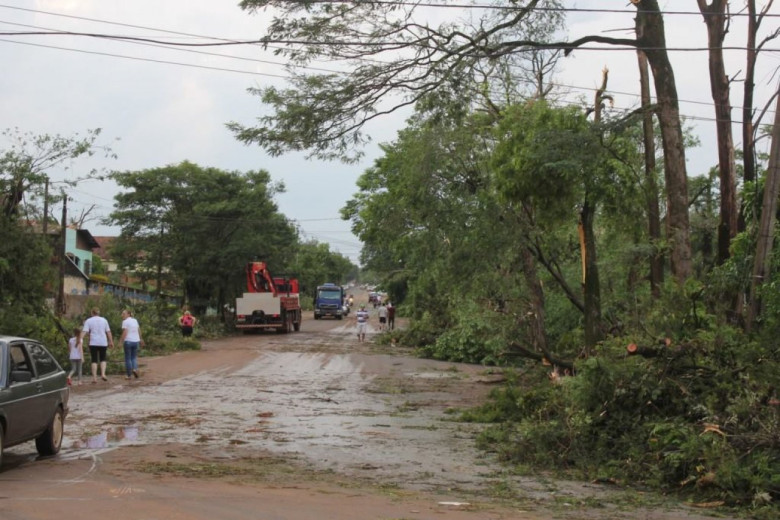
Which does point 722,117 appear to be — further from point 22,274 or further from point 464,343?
point 22,274

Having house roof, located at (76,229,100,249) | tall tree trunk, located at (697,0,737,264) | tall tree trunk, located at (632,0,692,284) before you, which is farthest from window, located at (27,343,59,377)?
house roof, located at (76,229,100,249)

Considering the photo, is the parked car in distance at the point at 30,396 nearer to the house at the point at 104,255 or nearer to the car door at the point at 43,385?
the car door at the point at 43,385

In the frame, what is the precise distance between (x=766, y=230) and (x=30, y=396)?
33.1 feet

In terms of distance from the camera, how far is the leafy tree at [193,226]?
45.0m

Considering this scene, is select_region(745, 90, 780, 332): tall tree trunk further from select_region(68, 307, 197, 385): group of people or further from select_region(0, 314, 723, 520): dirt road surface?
select_region(68, 307, 197, 385): group of people

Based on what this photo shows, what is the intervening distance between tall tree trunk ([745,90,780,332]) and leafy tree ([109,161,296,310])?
3532 cm

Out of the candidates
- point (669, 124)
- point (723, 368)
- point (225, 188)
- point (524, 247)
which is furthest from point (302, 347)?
point (723, 368)

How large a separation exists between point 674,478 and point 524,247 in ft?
31.0

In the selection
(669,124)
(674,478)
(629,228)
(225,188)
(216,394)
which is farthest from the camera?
(225,188)

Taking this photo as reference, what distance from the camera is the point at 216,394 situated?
18.2 meters

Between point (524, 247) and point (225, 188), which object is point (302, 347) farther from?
point (524, 247)

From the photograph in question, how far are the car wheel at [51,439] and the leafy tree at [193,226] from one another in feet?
112

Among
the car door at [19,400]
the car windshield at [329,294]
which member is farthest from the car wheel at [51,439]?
the car windshield at [329,294]

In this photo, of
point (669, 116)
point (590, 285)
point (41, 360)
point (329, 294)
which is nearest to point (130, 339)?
point (41, 360)
